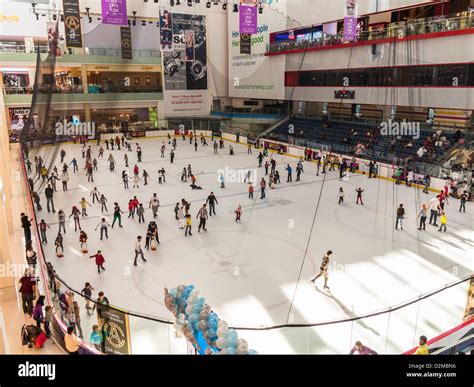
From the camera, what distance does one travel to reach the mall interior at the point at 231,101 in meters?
7.57

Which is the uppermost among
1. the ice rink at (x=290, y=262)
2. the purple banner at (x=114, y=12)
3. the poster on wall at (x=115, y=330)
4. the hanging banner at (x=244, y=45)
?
the hanging banner at (x=244, y=45)

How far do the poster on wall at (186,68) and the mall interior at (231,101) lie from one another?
0.16 m

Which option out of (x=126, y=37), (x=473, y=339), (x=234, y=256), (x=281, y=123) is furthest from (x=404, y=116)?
(x=473, y=339)

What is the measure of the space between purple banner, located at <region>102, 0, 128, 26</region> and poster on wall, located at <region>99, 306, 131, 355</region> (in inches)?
514

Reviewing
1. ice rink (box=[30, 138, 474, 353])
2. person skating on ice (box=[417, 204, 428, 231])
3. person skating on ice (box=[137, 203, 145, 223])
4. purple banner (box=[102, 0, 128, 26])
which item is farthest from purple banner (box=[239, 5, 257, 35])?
person skating on ice (box=[417, 204, 428, 231])

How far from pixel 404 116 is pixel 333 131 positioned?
553 centimetres

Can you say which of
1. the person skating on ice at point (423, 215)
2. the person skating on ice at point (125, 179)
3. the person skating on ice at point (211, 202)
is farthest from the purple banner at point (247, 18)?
the person skating on ice at point (423, 215)

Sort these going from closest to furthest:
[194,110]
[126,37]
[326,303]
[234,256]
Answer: [326,303] → [234,256] → [126,37] → [194,110]

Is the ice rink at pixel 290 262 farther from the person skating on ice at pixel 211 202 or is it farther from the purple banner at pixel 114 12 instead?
the purple banner at pixel 114 12

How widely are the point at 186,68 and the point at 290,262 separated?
36.4 m
